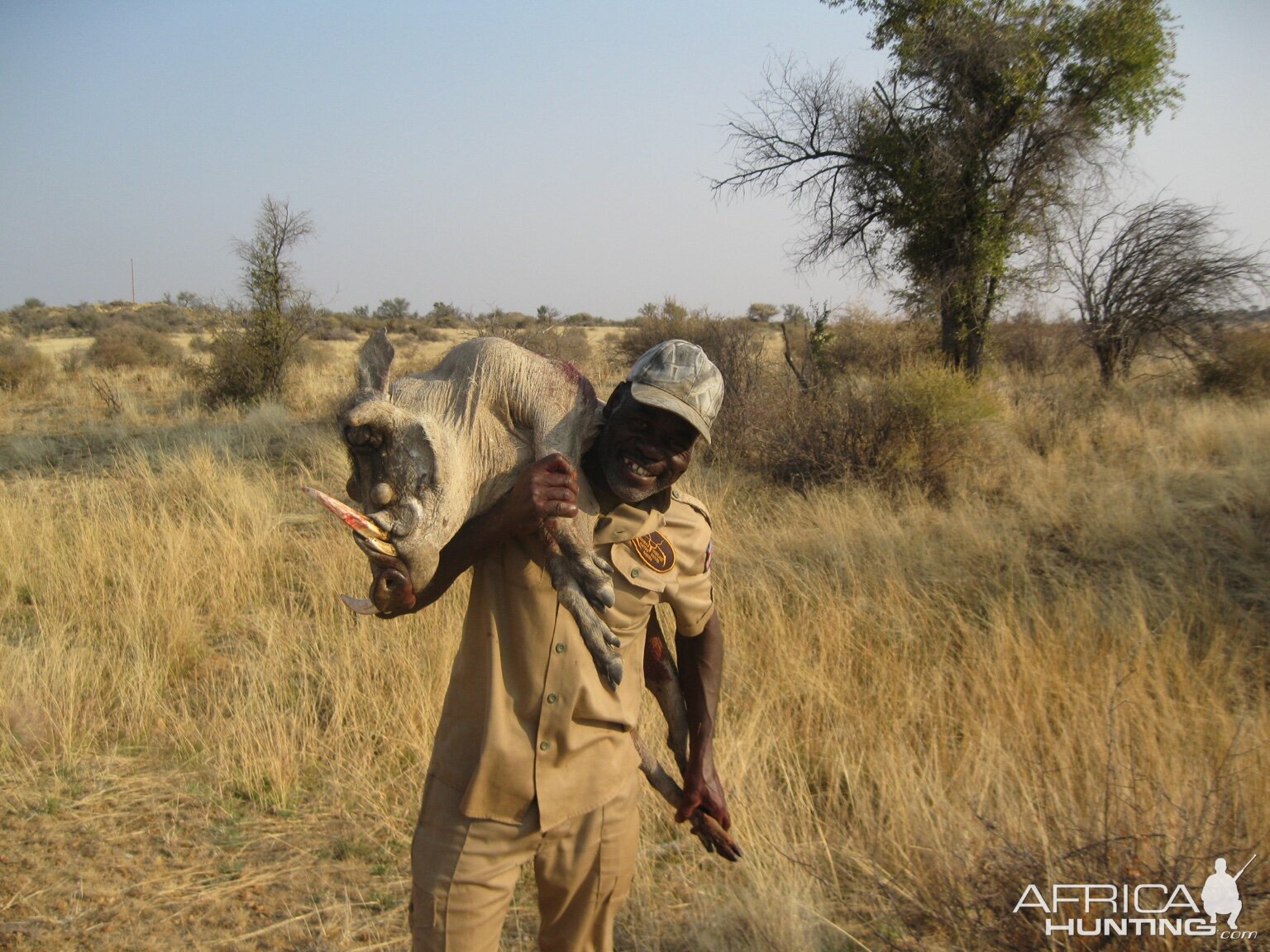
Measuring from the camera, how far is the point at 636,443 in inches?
67.5

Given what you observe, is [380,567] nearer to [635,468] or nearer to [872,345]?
[635,468]

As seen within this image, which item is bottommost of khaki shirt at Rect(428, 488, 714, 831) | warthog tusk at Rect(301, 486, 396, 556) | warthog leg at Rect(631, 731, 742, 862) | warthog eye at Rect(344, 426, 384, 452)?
warthog leg at Rect(631, 731, 742, 862)

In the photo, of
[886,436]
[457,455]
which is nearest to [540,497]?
[457,455]

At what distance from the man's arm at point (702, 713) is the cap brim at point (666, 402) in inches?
25.8

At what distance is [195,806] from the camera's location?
347 cm

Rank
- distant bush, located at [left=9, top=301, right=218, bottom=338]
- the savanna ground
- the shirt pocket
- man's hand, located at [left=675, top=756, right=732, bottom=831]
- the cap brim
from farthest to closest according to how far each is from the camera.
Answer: distant bush, located at [left=9, top=301, right=218, bottom=338] < the savanna ground < man's hand, located at [left=675, top=756, right=732, bottom=831] < the shirt pocket < the cap brim

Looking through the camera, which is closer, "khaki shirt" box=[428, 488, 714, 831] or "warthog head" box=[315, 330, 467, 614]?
"warthog head" box=[315, 330, 467, 614]

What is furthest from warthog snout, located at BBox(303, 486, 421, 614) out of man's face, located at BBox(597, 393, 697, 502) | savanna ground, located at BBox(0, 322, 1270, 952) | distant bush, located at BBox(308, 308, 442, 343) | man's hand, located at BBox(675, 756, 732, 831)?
distant bush, located at BBox(308, 308, 442, 343)

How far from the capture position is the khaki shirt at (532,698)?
5.65 ft

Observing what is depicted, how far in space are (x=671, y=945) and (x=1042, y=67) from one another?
12194mm

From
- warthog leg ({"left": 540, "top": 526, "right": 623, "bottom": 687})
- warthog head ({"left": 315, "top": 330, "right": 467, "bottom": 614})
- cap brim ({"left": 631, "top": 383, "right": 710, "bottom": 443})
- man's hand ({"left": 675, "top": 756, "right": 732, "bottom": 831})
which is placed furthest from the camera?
man's hand ({"left": 675, "top": 756, "right": 732, "bottom": 831})

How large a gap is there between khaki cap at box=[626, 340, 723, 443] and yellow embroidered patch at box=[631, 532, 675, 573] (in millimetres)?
335

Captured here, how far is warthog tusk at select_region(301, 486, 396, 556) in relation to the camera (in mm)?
1264

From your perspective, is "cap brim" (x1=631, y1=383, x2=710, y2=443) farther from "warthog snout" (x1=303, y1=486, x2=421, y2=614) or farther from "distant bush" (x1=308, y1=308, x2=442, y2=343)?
"distant bush" (x1=308, y1=308, x2=442, y2=343)
